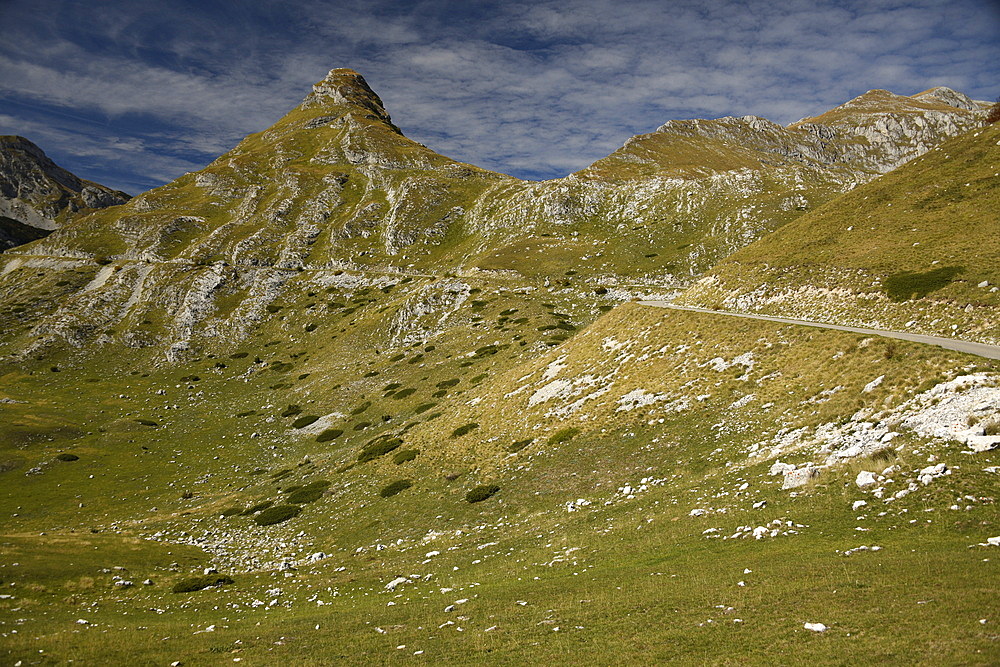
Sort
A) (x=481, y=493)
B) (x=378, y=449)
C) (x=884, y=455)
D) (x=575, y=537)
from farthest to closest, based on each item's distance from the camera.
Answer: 1. (x=378, y=449)
2. (x=481, y=493)
3. (x=575, y=537)
4. (x=884, y=455)

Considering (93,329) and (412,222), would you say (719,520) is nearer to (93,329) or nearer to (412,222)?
(412,222)

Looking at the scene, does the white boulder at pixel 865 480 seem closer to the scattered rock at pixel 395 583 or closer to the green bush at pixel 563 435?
the green bush at pixel 563 435

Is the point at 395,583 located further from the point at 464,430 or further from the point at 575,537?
the point at 464,430

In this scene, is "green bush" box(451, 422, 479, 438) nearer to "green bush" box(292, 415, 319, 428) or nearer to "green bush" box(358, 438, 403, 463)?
"green bush" box(358, 438, 403, 463)

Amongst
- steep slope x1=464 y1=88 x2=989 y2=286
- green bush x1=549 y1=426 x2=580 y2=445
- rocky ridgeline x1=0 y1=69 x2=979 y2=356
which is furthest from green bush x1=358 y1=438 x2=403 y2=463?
steep slope x1=464 y1=88 x2=989 y2=286

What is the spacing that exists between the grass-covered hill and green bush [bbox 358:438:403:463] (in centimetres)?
44

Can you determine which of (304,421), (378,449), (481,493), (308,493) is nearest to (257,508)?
(308,493)

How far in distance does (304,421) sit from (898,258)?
234 ft

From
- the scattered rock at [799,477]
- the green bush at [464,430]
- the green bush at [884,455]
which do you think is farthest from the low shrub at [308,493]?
the green bush at [884,455]

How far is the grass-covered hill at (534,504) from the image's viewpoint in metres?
12.7

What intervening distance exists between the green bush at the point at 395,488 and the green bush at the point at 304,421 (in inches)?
1401

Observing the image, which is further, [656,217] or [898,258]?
[656,217]

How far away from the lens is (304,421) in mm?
69125

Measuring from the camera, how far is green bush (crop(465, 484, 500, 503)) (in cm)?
3072
